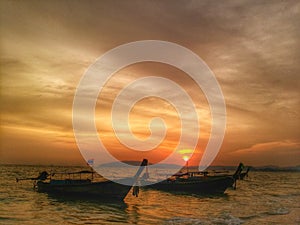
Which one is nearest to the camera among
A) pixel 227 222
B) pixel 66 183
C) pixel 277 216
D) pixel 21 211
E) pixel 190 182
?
pixel 227 222

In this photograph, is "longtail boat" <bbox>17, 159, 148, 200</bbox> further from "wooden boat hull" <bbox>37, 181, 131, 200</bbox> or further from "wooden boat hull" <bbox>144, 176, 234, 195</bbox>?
"wooden boat hull" <bbox>144, 176, 234, 195</bbox>

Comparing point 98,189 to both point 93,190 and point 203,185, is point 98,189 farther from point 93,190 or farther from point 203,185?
point 203,185

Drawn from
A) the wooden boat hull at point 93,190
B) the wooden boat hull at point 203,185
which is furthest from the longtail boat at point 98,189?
the wooden boat hull at point 203,185

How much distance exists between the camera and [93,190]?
3036 cm

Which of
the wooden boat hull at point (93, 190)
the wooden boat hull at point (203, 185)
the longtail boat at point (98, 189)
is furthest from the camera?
the wooden boat hull at point (203, 185)

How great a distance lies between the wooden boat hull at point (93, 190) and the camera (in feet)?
96.7

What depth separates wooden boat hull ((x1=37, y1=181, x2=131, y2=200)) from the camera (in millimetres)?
29484

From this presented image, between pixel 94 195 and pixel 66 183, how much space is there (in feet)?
Result: 16.6

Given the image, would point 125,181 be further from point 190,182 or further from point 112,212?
point 190,182

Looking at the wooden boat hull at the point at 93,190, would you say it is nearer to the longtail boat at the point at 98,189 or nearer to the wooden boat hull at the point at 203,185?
the longtail boat at the point at 98,189

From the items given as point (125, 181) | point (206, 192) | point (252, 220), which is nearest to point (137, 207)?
point (125, 181)

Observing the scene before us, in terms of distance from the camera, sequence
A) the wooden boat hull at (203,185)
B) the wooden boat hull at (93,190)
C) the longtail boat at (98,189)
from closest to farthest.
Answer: the longtail boat at (98,189) → the wooden boat hull at (93,190) → the wooden boat hull at (203,185)

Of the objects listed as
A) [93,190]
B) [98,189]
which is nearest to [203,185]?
[98,189]

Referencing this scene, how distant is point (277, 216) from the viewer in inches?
956
